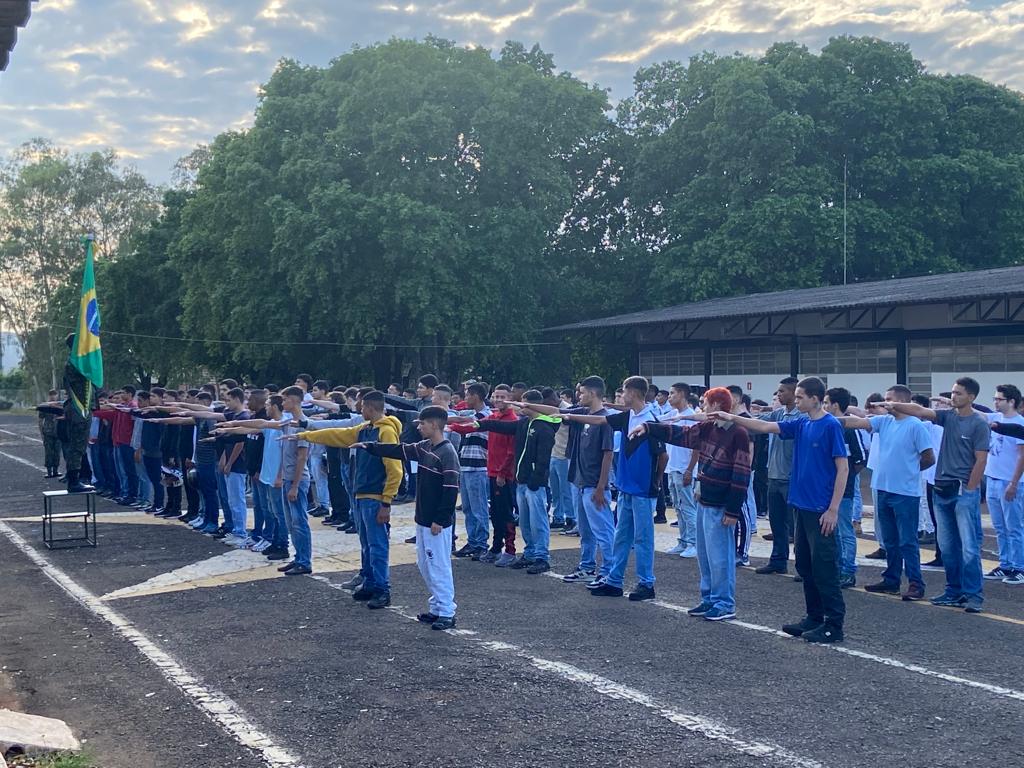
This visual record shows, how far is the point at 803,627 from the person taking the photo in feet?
26.3

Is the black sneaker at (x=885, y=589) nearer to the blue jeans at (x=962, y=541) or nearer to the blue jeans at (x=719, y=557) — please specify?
the blue jeans at (x=962, y=541)

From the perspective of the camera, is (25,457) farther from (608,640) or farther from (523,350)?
(608,640)

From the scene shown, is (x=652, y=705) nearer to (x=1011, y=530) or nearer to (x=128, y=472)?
(x=1011, y=530)

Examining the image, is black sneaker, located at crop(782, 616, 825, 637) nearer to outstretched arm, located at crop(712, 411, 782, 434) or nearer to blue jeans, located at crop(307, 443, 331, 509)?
outstretched arm, located at crop(712, 411, 782, 434)

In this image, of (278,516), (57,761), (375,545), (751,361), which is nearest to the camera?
(57,761)

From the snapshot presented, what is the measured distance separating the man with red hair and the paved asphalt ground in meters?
0.30

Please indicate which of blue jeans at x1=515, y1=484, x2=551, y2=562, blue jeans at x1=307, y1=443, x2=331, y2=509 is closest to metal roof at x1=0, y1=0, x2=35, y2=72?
blue jeans at x1=515, y1=484, x2=551, y2=562

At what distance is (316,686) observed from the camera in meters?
6.68

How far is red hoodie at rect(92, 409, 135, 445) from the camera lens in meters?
17.6

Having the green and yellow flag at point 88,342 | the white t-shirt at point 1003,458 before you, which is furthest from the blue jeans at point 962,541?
the green and yellow flag at point 88,342

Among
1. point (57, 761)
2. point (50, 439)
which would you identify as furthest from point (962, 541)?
point (50, 439)

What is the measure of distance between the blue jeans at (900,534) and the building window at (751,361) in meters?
19.1

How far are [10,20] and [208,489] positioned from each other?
9188 mm

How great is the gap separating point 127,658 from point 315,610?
6.30ft
